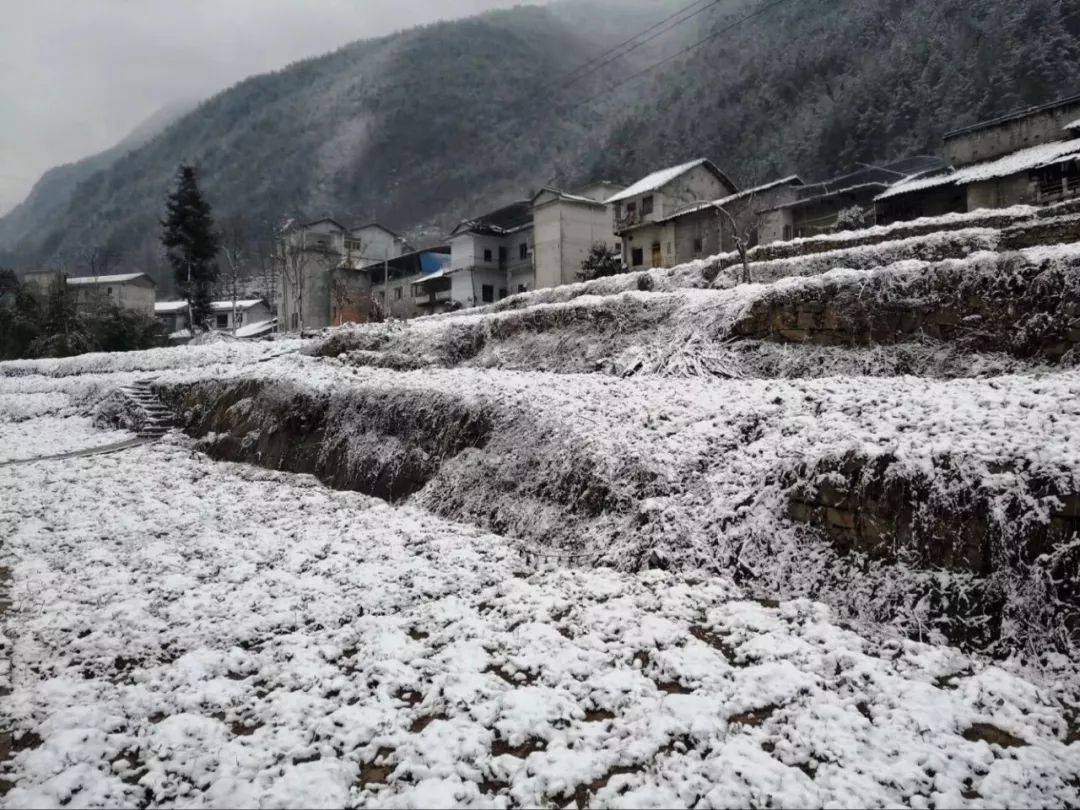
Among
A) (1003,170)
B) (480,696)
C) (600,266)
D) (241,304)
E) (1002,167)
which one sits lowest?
(480,696)

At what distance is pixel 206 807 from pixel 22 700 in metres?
2.31

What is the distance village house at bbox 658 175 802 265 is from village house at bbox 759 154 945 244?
1.06 ft

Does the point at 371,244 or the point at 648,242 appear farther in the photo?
the point at 371,244

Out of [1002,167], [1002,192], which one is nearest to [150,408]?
[1002,192]

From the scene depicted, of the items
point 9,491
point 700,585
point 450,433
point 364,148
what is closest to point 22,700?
point 700,585

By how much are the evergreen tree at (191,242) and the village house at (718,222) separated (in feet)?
115

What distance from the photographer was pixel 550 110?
107 meters

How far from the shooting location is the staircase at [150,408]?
1788cm

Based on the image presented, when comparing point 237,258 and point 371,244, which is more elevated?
point 371,244

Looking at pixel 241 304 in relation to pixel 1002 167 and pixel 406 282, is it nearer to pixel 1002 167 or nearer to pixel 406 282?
pixel 406 282

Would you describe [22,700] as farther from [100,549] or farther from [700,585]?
[700,585]

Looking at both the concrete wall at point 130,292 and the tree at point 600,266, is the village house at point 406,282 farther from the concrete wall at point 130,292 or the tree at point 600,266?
the concrete wall at point 130,292

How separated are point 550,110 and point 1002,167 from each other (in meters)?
92.6

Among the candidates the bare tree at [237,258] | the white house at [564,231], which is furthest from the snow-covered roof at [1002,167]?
the bare tree at [237,258]
